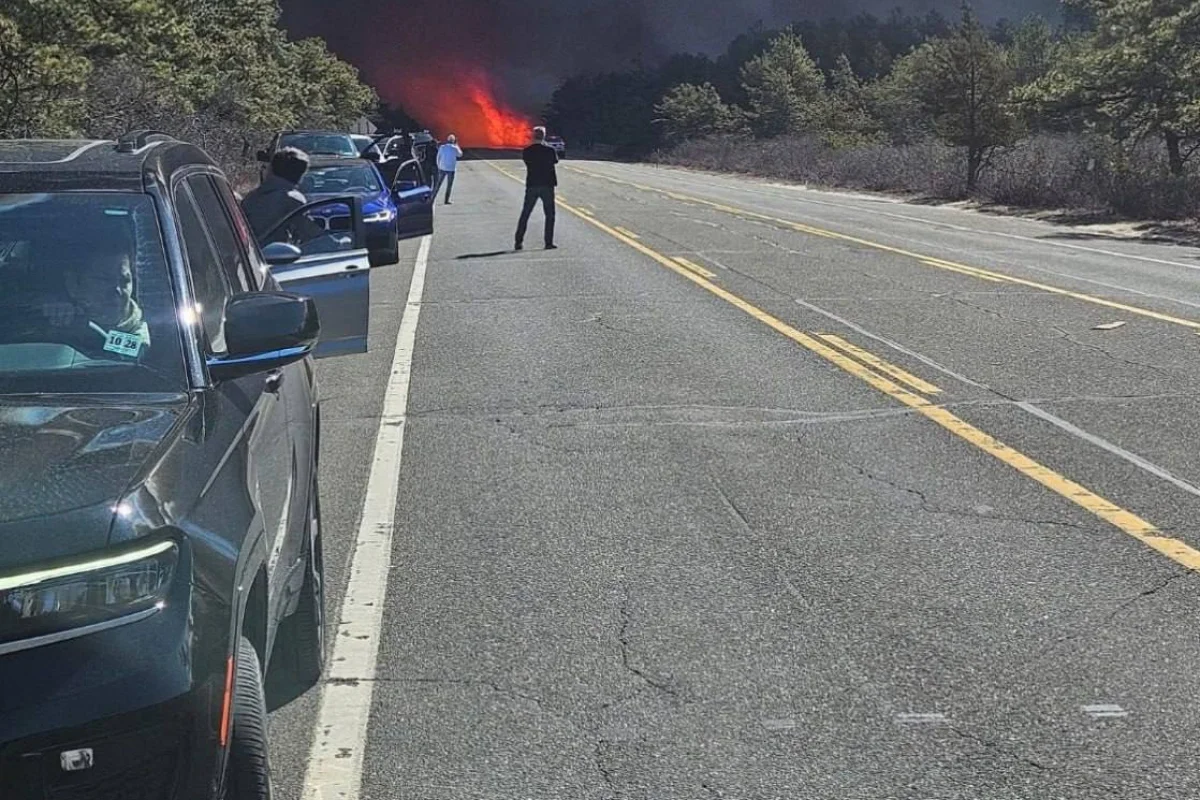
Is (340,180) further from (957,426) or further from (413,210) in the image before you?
(957,426)

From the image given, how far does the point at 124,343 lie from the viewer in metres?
3.72

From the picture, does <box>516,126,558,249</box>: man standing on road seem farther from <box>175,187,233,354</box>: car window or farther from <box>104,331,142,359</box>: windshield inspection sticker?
<box>104,331,142,359</box>: windshield inspection sticker

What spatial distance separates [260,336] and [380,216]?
1301 cm

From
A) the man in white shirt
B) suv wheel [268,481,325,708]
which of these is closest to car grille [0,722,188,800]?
suv wheel [268,481,325,708]

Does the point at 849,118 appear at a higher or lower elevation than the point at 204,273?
lower

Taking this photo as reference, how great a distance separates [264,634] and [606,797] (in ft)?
3.43

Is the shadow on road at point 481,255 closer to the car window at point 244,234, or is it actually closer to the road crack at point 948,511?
the road crack at point 948,511

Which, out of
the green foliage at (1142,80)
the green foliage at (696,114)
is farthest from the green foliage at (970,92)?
the green foliage at (696,114)

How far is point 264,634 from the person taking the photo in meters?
3.47

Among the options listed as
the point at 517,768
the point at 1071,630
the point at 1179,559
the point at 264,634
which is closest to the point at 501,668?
the point at 517,768

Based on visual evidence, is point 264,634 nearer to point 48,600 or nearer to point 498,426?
point 48,600

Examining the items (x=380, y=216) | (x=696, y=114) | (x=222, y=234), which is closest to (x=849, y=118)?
(x=696, y=114)

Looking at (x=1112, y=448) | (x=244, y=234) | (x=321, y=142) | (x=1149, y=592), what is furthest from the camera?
(x=321, y=142)

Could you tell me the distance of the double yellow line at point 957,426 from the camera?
6.34m
